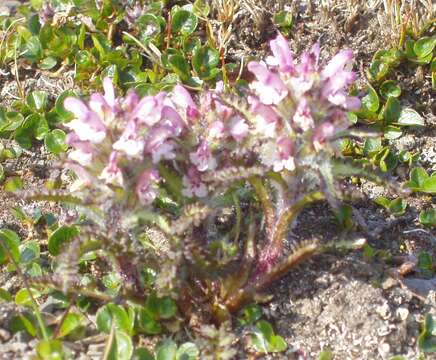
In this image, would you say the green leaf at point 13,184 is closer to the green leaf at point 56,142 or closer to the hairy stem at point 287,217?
the green leaf at point 56,142

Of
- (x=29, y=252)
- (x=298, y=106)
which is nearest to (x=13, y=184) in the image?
(x=29, y=252)

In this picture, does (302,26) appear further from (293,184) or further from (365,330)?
(365,330)

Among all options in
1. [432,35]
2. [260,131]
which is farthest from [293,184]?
[432,35]

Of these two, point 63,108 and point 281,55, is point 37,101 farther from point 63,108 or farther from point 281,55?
point 281,55

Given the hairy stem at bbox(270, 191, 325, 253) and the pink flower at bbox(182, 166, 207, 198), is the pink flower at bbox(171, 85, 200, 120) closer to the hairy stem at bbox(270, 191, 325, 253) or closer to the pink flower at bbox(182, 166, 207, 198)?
the pink flower at bbox(182, 166, 207, 198)

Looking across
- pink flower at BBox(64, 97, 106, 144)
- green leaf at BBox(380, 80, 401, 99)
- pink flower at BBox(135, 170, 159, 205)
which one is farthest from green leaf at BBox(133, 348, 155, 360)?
green leaf at BBox(380, 80, 401, 99)

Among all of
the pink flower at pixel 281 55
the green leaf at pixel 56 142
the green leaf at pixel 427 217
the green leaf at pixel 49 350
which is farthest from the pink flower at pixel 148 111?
the green leaf at pixel 427 217
